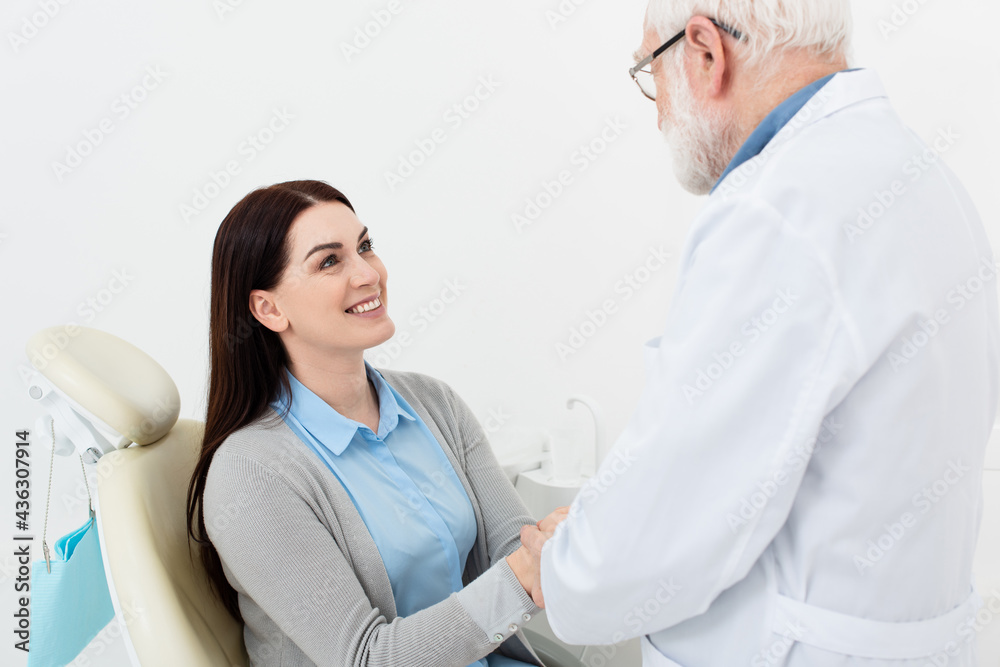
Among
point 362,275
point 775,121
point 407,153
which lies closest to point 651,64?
point 775,121

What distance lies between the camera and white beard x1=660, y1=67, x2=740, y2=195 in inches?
35.3

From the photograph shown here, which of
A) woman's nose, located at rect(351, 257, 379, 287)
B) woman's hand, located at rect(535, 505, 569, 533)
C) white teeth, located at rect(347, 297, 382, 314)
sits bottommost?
woman's hand, located at rect(535, 505, 569, 533)

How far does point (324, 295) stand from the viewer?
1269 millimetres

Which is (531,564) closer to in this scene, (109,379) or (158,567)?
(158,567)

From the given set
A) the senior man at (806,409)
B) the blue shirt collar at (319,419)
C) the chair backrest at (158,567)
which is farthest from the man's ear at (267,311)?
the senior man at (806,409)

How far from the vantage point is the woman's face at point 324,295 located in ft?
4.17

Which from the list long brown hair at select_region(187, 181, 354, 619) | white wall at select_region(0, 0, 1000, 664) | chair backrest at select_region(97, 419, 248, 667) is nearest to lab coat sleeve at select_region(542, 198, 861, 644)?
chair backrest at select_region(97, 419, 248, 667)

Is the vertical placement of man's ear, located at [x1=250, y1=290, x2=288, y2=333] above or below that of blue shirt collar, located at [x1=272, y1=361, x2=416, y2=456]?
above

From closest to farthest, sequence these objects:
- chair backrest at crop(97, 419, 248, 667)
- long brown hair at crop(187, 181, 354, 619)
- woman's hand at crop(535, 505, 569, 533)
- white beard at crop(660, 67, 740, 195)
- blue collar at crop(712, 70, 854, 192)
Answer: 1. blue collar at crop(712, 70, 854, 192)
2. white beard at crop(660, 67, 740, 195)
3. chair backrest at crop(97, 419, 248, 667)
4. woman's hand at crop(535, 505, 569, 533)
5. long brown hair at crop(187, 181, 354, 619)

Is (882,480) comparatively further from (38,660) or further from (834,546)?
(38,660)

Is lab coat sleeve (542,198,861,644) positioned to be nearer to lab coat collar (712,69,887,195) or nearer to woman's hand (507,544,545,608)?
lab coat collar (712,69,887,195)

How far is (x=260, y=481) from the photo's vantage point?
110 centimetres

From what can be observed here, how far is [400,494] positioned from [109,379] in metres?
0.52

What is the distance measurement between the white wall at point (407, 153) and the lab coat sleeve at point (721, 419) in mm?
1454
